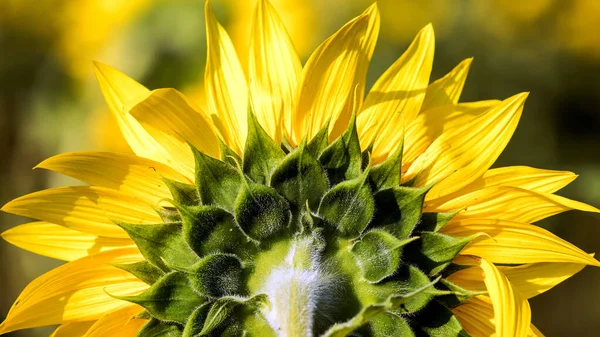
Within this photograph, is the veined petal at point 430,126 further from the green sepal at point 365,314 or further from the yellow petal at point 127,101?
the yellow petal at point 127,101

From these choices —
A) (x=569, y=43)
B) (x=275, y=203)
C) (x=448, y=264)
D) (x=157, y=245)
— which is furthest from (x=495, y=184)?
(x=569, y=43)

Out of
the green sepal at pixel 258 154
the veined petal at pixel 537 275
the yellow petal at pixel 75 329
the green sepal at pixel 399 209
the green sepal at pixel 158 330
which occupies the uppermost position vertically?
the green sepal at pixel 258 154

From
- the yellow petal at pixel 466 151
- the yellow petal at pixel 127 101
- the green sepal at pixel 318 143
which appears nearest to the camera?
the green sepal at pixel 318 143

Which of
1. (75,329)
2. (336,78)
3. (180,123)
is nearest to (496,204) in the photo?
(336,78)

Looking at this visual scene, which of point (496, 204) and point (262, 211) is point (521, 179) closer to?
point (496, 204)

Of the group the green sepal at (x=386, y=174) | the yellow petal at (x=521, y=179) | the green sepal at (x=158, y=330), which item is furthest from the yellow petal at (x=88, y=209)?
the yellow petal at (x=521, y=179)
